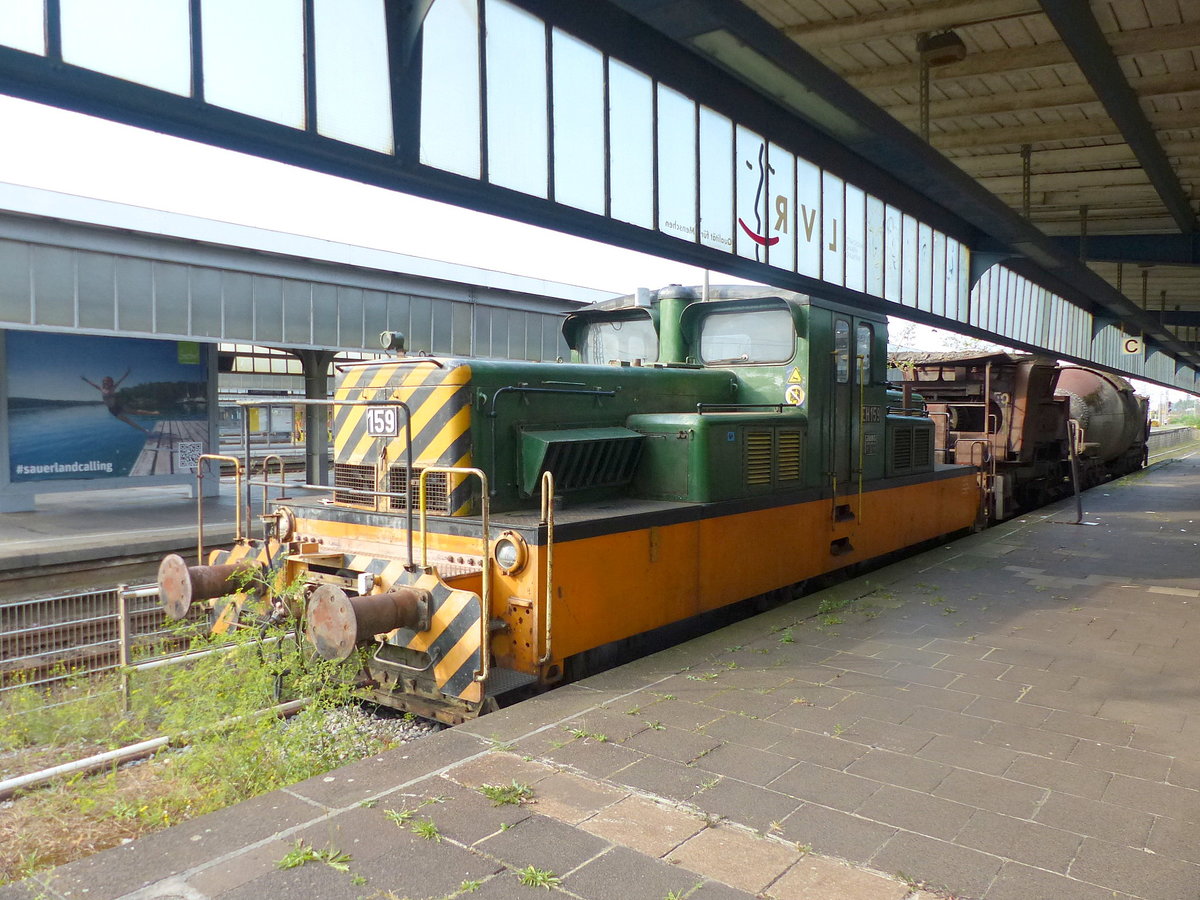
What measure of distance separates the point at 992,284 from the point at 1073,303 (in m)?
5.43

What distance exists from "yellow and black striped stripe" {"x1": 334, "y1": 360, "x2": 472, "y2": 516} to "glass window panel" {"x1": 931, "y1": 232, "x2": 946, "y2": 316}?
26.8 feet

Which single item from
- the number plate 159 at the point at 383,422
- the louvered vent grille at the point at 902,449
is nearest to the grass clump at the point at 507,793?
the number plate 159 at the point at 383,422

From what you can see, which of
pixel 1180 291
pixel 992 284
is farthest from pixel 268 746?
pixel 1180 291

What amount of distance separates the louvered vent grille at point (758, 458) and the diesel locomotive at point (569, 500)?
0.02 meters

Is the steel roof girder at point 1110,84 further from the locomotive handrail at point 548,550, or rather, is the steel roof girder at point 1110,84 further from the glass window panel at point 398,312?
the glass window panel at point 398,312

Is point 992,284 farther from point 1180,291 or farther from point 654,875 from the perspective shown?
point 654,875

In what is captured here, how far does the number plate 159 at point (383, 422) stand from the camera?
16.3 feet

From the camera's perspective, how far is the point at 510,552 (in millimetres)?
4273

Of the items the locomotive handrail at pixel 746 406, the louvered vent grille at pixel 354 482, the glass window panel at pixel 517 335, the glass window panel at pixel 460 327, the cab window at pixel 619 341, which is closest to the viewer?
the louvered vent grille at pixel 354 482

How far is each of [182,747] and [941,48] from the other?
22.2ft

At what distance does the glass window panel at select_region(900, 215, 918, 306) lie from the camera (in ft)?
32.8

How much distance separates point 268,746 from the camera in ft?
12.0

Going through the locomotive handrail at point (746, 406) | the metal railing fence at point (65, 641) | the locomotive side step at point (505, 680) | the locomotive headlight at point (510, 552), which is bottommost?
the metal railing fence at point (65, 641)

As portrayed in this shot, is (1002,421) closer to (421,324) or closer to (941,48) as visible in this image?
(941,48)
